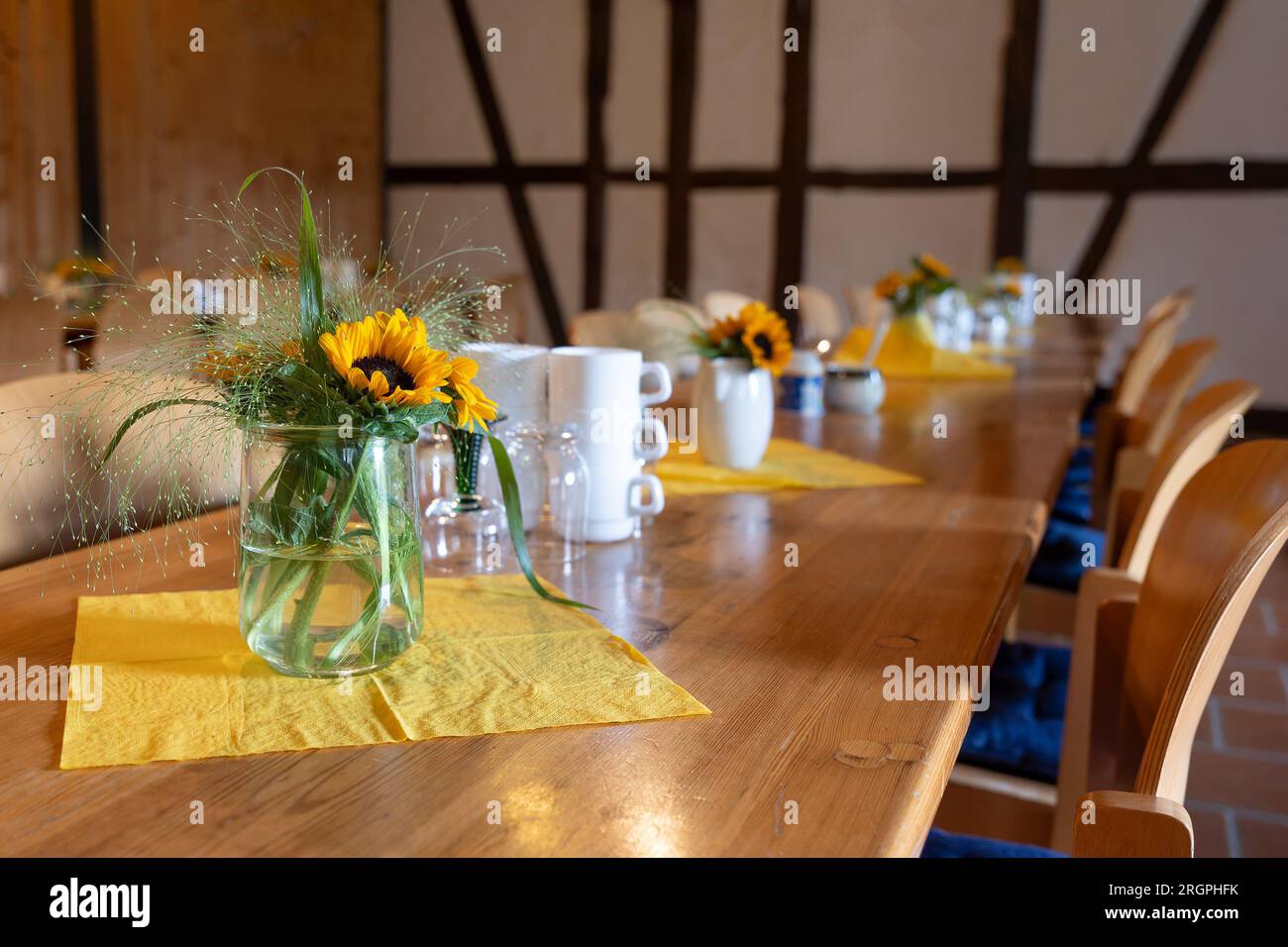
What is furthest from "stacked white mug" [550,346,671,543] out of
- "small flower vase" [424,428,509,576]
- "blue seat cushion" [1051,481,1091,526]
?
"blue seat cushion" [1051,481,1091,526]

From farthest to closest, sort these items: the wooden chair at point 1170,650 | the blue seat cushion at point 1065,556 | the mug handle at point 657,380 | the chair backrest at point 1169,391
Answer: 1. the chair backrest at point 1169,391
2. the blue seat cushion at point 1065,556
3. the mug handle at point 657,380
4. the wooden chair at point 1170,650

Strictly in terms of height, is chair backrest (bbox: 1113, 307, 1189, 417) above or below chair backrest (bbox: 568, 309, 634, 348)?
below

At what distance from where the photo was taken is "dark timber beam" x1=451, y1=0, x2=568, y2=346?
307 inches

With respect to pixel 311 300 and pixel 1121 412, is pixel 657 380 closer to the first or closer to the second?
pixel 311 300

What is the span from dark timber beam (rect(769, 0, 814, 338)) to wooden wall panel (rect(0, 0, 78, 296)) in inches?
153

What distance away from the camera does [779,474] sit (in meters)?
1.80

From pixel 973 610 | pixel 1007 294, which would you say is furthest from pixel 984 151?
pixel 973 610

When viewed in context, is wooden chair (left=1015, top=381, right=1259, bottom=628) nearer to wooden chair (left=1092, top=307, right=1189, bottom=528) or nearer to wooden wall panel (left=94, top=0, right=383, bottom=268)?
wooden chair (left=1092, top=307, right=1189, bottom=528)

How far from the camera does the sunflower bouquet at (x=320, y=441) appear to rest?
0.86m

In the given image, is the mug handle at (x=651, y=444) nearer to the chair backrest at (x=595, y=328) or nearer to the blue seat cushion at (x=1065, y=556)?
the blue seat cushion at (x=1065, y=556)

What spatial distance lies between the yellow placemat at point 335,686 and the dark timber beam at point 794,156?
6.08 metres

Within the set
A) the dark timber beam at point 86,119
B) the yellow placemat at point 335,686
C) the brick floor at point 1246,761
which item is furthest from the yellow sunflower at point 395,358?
the dark timber beam at point 86,119

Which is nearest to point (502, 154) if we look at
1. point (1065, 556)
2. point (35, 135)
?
point (35, 135)

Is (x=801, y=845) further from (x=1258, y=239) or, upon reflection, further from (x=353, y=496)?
(x=1258, y=239)
